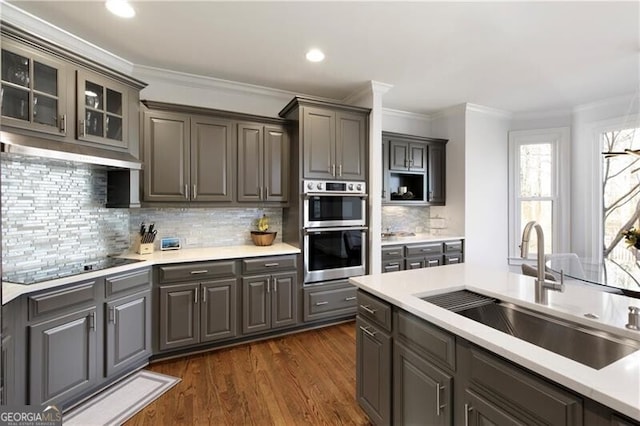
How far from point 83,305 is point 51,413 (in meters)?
0.63

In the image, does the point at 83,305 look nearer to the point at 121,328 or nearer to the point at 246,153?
the point at 121,328

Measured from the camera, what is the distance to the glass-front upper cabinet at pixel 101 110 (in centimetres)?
230

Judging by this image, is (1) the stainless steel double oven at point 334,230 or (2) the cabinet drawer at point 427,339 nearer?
(2) the cabinet drawer at point 427,339

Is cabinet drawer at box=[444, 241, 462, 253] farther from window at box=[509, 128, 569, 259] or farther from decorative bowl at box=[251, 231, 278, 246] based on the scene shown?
decorative bowl at box=[251, 231, 278, 246]

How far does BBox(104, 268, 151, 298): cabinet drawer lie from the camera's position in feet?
7.47

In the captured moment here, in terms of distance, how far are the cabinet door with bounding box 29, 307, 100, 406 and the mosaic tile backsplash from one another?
1.25 ft

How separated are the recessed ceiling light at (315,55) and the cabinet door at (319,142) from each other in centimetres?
50

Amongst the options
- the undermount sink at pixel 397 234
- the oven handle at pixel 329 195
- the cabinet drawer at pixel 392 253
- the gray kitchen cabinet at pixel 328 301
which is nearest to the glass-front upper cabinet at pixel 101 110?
the oven handle at pixel 329 195

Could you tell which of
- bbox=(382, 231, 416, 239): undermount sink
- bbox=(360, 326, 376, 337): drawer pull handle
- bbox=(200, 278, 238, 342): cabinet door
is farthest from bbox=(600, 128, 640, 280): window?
bbox=(200, 278, 238, 342): cabinet door

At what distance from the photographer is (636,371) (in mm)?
899

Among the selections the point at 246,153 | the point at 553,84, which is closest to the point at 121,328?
the point at 246,153

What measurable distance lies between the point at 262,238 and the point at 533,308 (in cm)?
256

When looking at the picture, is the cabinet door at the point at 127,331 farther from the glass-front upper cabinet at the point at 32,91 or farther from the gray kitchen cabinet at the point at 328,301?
the gray kitchen cabinet at the point at 328,301

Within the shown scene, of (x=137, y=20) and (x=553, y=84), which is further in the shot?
(x=553, y=84)
